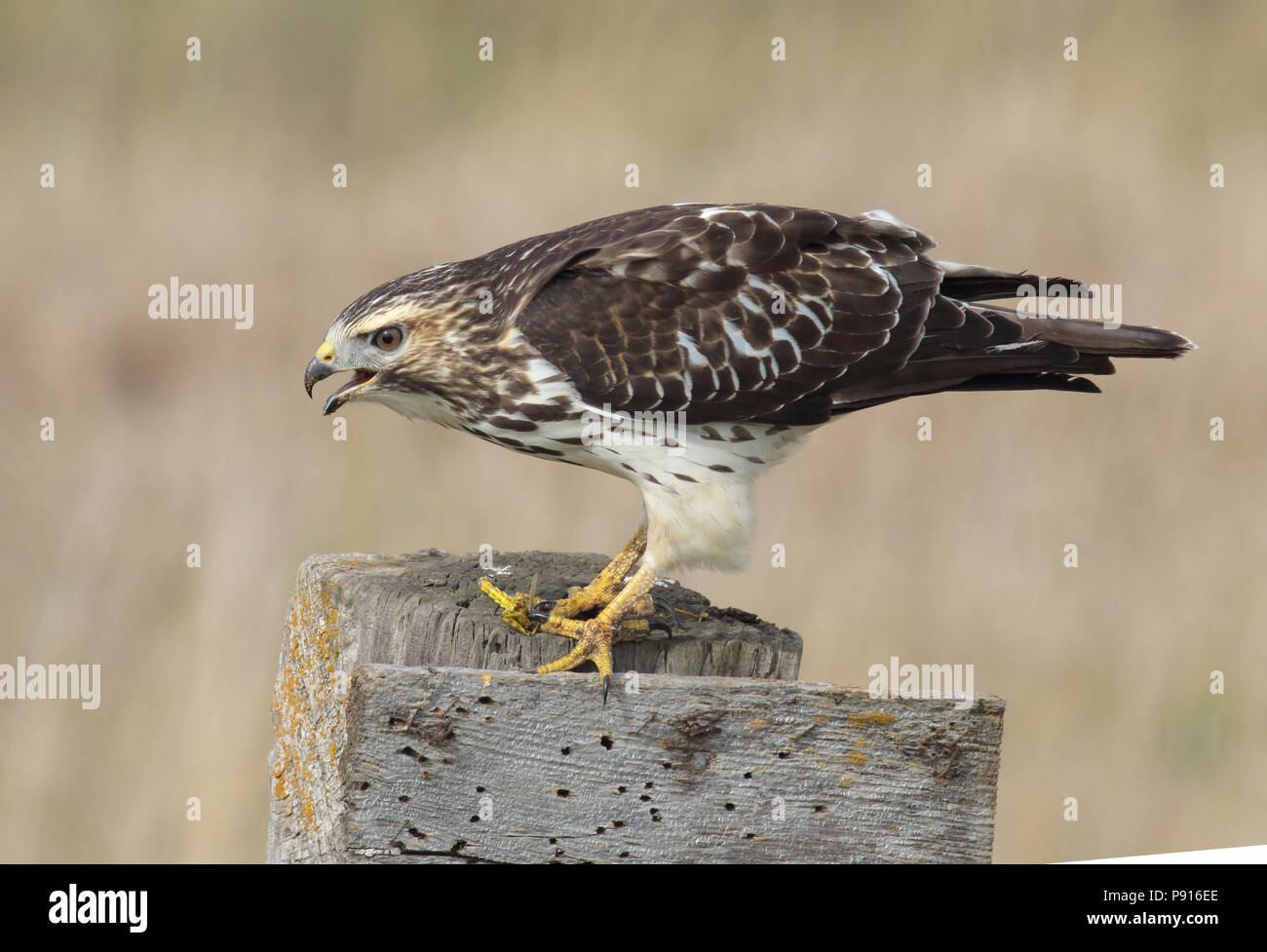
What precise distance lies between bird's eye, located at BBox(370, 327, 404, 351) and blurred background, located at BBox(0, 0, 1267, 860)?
7.10ft

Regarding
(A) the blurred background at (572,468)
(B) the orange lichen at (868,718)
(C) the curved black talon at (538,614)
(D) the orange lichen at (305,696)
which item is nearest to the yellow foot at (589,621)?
(C) the curved black talon at (538,614)

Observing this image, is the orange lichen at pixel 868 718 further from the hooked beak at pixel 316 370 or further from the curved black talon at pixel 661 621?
the hooked beak at pixel 316 370

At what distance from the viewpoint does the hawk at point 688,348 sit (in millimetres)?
4965

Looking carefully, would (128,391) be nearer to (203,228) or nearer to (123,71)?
(203,228)

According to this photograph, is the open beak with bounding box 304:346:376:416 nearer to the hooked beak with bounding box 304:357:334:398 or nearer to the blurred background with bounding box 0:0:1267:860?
the hooked beak with bounding box 304:357:334:398

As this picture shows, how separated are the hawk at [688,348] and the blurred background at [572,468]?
2.26m

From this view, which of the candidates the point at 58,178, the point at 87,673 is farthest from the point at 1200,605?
the point at 58,178

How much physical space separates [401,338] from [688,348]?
1119mm

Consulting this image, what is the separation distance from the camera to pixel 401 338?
5281 mm

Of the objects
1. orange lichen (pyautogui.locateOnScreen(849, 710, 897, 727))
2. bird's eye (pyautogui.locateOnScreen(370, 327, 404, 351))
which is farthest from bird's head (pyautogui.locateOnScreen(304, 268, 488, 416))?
orange lichen (pyautogui.locateOnScreen(849, 710, 897, 727))

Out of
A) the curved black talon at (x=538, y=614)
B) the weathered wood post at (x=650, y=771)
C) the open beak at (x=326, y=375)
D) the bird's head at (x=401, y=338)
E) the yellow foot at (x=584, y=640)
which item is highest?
the bird's head at (x=401, y=338)

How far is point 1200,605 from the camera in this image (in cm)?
757

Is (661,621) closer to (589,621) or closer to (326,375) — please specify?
(589,621)

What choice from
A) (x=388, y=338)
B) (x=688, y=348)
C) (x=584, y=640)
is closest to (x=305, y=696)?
(x=584, y=640)
